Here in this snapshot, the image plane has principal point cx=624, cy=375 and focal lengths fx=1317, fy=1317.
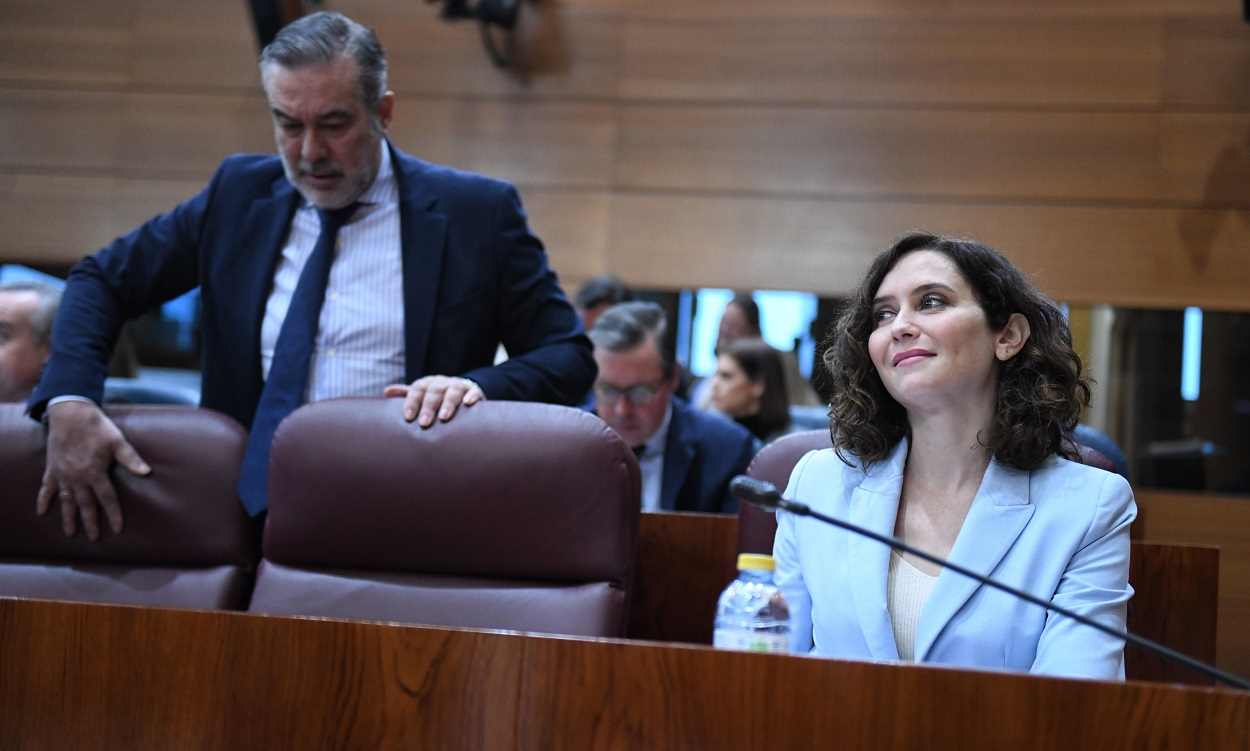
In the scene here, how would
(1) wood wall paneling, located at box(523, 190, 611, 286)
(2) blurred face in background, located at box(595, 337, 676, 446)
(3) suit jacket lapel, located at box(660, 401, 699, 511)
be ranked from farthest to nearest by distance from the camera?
(1) wood wall paneling, located at box(523, 190, 611, 286)
(2) blurred face in background, located at box(595, 337, 676, 446)
(3) suit jacket lapel, located at box(660, 401, 699, 511)

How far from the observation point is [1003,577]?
4.88 ft

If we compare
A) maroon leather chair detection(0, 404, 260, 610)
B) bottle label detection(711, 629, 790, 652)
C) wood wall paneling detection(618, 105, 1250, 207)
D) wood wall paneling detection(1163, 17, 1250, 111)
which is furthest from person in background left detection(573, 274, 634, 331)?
bottle label detection(711, 629, 790, 652)

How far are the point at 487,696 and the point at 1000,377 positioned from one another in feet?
2.95

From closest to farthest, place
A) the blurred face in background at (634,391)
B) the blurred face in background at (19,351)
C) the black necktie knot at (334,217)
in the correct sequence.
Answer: the black necktie knot at (334,217)
the blurred face in background at (19,351)
the blurred face in background at (634,391)

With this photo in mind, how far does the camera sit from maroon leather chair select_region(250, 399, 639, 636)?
61.6 inches

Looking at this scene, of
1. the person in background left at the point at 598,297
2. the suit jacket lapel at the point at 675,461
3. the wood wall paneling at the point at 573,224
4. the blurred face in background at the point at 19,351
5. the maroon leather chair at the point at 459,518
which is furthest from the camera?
the wood wall paneling at the point at 573,224

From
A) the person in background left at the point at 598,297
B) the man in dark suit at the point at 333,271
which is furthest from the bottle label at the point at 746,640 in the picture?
the person in background left at the point at 598,297

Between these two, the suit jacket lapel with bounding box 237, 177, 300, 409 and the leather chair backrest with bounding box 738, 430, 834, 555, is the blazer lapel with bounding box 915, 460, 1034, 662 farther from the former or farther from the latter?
the suit jacket lapel with bounding box 237, 177, 300, 409

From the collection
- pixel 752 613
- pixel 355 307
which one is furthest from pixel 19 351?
pixel 752 613

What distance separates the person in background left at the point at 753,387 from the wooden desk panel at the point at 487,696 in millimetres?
2336

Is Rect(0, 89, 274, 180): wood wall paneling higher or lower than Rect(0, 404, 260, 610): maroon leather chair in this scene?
higher

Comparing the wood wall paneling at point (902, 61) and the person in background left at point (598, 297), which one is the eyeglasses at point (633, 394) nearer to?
the person in background left at point (598, 297)

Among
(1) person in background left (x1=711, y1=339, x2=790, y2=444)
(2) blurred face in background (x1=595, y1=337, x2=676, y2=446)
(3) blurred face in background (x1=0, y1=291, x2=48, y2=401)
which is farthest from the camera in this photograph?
(1) person in background left (x1=711, y1=339, x2=790, y2=444)

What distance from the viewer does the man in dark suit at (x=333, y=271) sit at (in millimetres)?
1917
